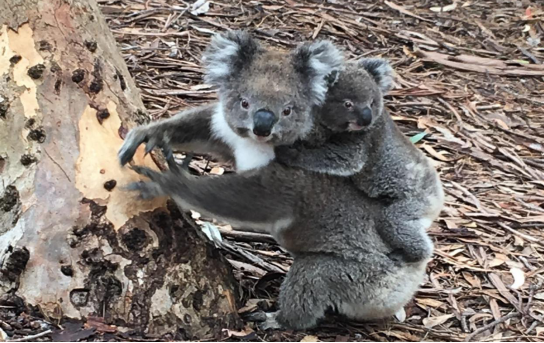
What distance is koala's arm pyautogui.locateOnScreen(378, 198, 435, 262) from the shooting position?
3.30m

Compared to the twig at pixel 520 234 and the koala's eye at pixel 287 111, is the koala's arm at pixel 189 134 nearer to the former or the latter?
the koala's eye at pixel 287 111

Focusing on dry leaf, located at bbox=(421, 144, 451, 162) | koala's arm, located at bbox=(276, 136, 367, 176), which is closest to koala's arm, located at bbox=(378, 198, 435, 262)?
koala's arm, located at bbox=(276, 136, 367, 176)

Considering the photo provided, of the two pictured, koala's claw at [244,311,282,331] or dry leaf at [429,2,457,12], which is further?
dry leaf at [429,2,457,12]

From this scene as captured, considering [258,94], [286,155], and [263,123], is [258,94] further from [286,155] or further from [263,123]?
[286,155]

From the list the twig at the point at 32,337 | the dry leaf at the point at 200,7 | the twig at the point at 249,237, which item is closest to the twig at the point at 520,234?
the twig at the point at 249,237

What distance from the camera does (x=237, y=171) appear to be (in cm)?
339

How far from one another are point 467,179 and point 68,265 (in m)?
2.99

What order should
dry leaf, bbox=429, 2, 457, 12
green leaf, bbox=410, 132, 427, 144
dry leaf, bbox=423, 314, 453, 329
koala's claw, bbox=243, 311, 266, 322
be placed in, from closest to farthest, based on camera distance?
koala's claw, bbox=243, 311, 266, 322
dry leaf, bbox=423, 314, 453, 329
green leaf, bbox=410, 132, 427, 144
dry leaf, bbox=429, 2, 457, 12

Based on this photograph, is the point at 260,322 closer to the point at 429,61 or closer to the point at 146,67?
the point at 146,67

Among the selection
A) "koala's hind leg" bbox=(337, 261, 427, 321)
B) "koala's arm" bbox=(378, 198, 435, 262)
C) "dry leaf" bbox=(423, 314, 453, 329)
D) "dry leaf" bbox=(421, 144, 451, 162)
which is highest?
"koala's arm" bbox=(378, 198, 435, 262)

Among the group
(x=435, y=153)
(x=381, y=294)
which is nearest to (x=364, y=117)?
(x=381, y=294)

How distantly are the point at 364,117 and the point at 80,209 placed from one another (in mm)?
1263

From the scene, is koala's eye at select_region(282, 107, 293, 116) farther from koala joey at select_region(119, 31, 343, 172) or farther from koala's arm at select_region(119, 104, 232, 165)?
koala's arm at select_region(119, 104, 232, 165)

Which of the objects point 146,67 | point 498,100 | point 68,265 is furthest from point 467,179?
point 68,265
